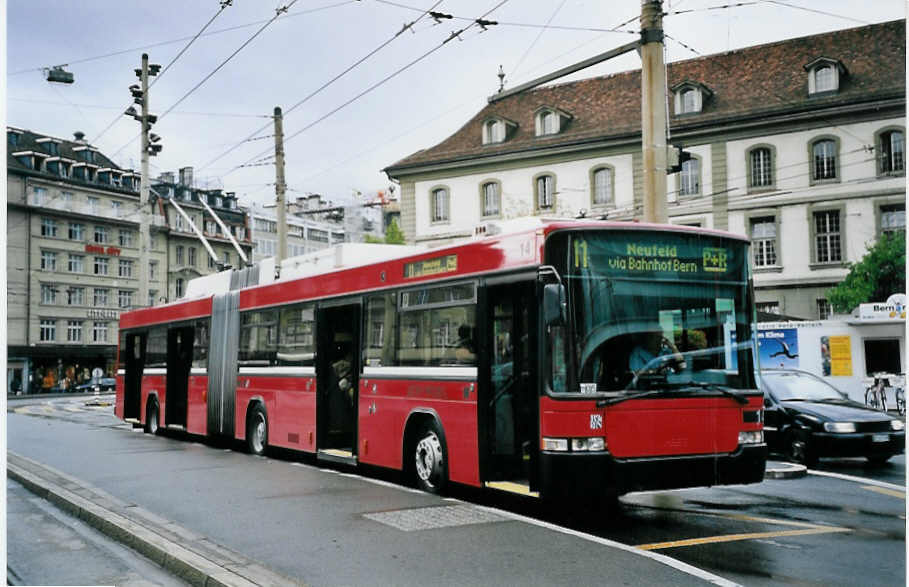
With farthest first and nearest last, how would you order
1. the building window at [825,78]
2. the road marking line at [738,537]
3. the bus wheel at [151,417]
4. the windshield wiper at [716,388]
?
the building window at [825,78]
the bus wheel at [151,417]
the windshield wiper at [716,388]
the road marking line at [738,537]

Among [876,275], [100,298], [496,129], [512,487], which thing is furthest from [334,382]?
[496,129]

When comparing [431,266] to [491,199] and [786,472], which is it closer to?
[786,472]

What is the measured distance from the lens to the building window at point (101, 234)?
3229 centimetres

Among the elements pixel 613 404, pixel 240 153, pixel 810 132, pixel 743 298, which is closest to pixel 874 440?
pixel 743 298

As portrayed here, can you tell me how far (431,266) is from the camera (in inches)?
431

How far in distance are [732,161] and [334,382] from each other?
28.2 m

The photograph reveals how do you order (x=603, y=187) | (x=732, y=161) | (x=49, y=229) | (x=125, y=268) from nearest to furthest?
(x=49, y=229), (x=125, y=268), (x=732, y=161), (x=603, y=187)

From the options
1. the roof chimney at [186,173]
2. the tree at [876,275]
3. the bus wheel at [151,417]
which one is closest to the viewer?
the bus wheel at [151,417]

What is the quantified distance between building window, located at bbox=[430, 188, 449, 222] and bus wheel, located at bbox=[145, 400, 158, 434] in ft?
81.2

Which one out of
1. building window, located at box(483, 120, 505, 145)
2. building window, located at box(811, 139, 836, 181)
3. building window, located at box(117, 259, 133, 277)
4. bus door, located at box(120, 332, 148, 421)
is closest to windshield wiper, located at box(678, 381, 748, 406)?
bus door, located at box(120, 332, 148, 421)

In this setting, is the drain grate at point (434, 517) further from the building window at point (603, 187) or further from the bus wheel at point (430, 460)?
the building window at point (603, 187)

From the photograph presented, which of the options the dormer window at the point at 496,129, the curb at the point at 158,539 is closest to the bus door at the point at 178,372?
the curb at the point at 158,539

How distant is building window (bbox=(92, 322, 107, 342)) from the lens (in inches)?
1325

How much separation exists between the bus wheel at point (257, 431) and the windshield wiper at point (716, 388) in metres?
8.57
